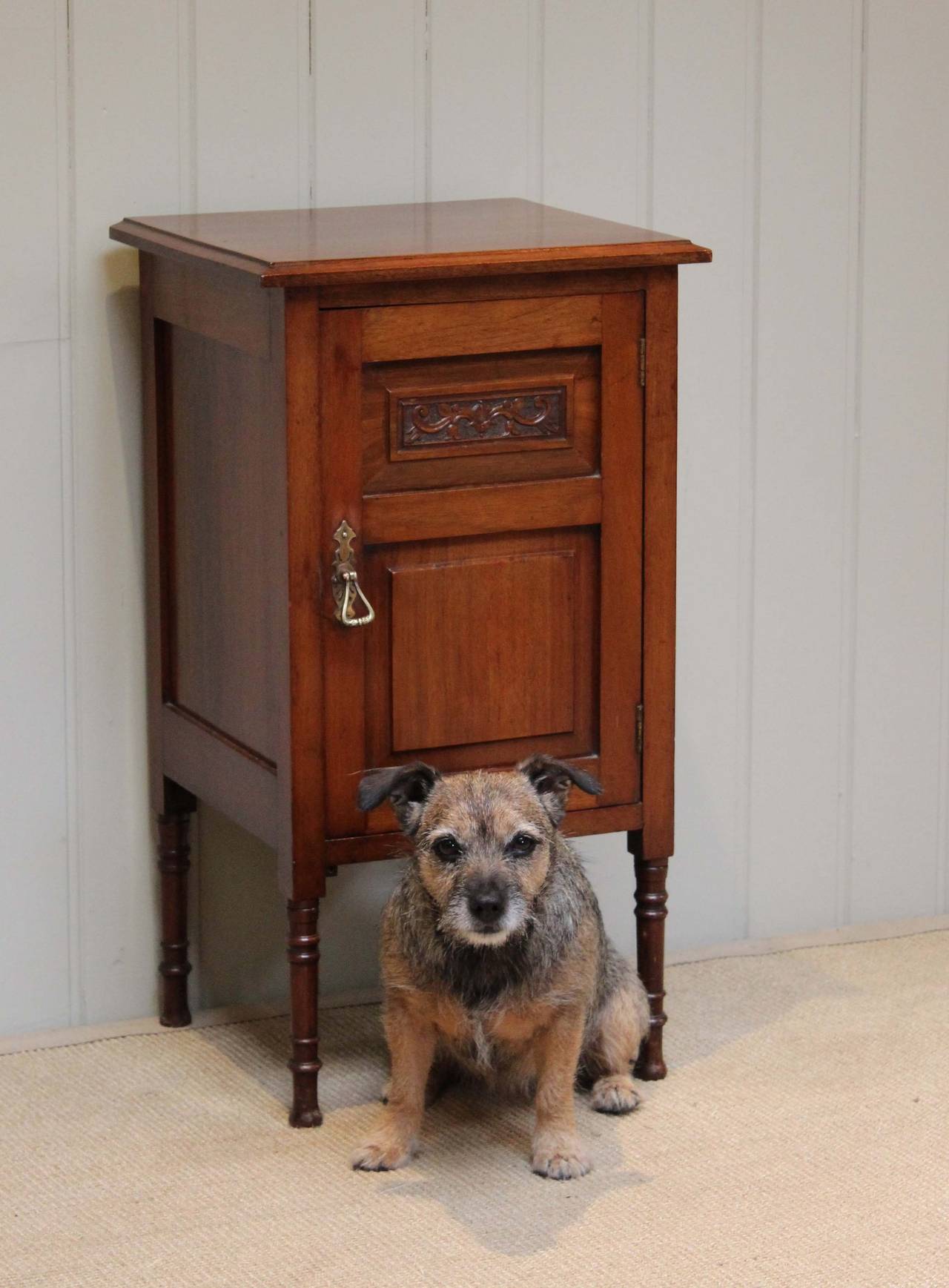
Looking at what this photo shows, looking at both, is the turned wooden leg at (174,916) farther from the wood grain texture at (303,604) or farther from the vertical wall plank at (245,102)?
the vertical wall plank at (245,102)

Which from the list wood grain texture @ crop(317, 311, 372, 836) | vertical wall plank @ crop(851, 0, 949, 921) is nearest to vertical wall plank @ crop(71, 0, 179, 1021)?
wood grain texture @ crop(317, 311, 372, 836)

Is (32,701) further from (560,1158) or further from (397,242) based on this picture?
(560,1158)

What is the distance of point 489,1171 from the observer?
234cm

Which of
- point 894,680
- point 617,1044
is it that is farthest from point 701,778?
point 617,1044

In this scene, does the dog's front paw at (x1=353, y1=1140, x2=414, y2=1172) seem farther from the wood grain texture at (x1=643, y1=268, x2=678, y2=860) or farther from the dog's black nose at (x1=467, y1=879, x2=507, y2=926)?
the wood grain texture at (x1=643, y1=268, x2=678, y2=860)

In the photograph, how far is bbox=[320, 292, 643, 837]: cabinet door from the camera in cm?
227

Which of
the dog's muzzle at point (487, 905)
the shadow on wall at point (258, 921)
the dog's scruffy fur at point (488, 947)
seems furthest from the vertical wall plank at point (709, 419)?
the dog's muzzle at point (487, 905)

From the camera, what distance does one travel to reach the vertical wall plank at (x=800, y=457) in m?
2.88

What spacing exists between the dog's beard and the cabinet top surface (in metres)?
0.70

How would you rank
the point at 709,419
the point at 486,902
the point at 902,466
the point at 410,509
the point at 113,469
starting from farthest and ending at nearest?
the point at 902,466 < the point at 709,419 < the point at 113,469 < the point at 410,509 < the point at 486,902

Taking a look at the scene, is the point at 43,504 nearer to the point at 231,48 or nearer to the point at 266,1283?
the point at 231,48

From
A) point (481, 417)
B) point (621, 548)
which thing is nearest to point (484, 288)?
point (481, 417)

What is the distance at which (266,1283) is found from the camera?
208cm

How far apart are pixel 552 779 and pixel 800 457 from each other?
86 cm
